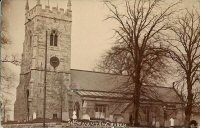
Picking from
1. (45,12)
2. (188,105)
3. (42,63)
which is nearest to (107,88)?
(42,63)

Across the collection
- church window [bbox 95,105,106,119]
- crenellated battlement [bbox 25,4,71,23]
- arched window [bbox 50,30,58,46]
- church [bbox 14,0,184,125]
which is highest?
crenellated battlement [bbox 25,4,71,23]

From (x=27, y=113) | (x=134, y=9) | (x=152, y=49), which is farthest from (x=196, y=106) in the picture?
(x=27, y=113)

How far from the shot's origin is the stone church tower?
10.1m

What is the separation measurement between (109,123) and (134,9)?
209 centimetres

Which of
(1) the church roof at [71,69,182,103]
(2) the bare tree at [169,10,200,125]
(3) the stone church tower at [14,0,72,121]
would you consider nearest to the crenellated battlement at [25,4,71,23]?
(3) the stone church tower at [14,0,72,121]

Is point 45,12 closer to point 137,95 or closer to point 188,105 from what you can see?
point 137,95

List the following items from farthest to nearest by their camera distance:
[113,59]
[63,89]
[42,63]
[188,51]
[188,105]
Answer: [63,89] < [42,63] < [188,105] < [188,51] < [113,59]

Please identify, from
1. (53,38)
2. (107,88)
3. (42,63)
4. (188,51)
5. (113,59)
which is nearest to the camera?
(113,59)

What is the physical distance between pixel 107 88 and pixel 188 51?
1.70 m

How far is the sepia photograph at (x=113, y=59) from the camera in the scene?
9664mm

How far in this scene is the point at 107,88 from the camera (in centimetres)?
1074

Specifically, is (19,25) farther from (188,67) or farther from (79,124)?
(188,67)

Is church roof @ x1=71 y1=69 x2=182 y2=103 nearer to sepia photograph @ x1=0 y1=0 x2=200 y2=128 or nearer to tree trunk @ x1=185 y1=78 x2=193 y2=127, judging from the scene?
sepia photograph @ x1=0 y1=0 x2=200 y2=128

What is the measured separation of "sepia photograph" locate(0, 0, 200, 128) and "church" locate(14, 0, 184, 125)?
1.0 inches
